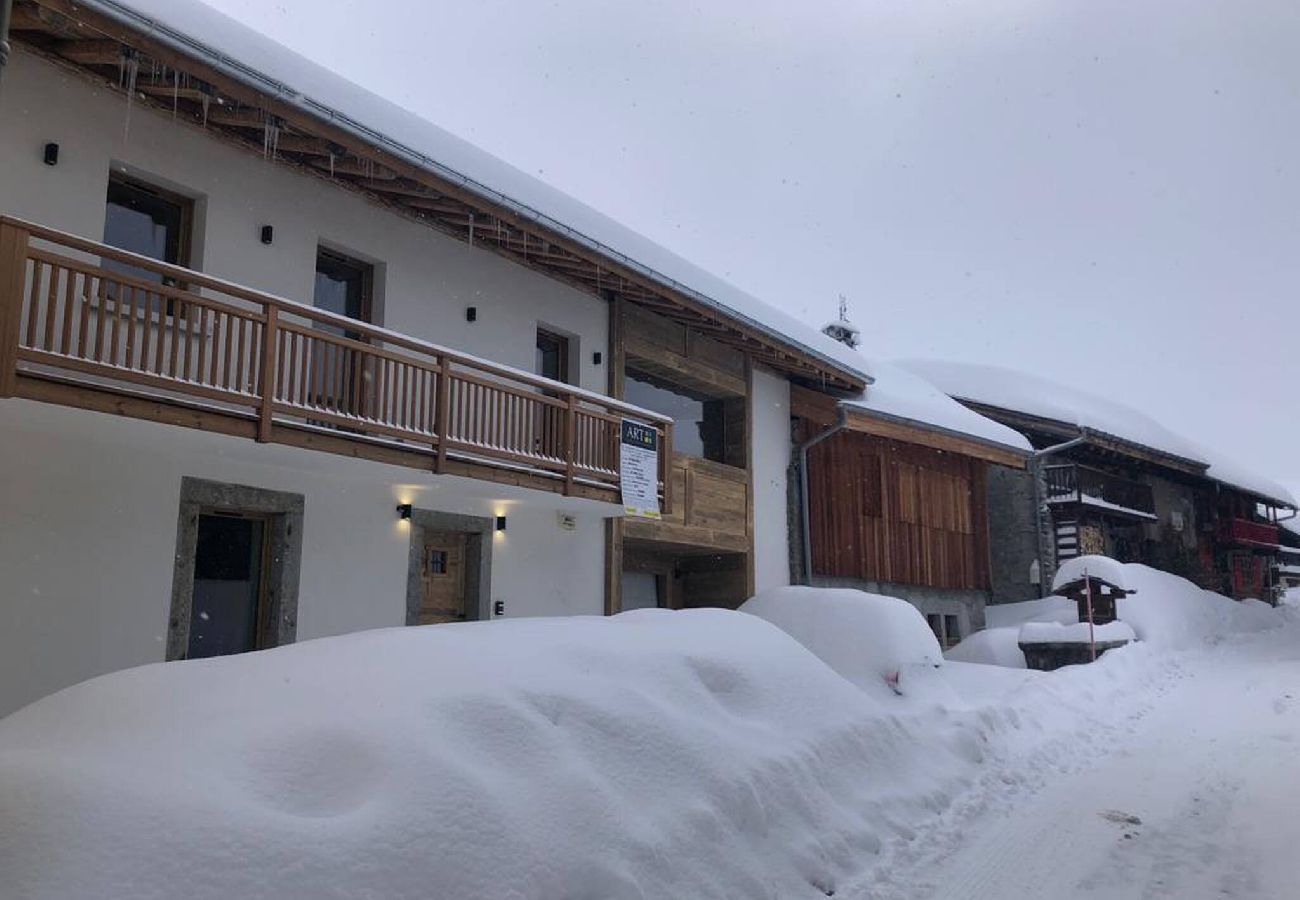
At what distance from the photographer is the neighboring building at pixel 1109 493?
24188 mm

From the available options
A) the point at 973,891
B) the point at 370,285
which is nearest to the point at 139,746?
the point at 973,891

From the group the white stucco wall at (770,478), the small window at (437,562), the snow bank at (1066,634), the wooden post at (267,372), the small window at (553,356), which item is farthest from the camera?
the snow bank at (1066,634)

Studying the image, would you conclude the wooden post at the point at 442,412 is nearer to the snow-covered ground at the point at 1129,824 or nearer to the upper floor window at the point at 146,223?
the upper floor window at the point at 146,223

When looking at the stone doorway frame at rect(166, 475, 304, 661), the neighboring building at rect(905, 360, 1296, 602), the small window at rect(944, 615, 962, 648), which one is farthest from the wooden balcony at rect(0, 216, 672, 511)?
the neighboring building at rect(905, 360, 1296, 602)

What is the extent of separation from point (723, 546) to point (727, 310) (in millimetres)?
3641

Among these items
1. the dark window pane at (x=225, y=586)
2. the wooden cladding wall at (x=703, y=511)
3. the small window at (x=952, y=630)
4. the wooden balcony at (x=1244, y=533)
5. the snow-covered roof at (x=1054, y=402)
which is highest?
the snow-covered roof at (x=1054, y=402)

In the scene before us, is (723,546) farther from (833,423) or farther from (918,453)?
(918,453)

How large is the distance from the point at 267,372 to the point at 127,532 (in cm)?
175

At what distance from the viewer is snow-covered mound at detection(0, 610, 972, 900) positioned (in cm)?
320

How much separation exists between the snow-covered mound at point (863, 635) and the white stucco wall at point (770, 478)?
3940mm

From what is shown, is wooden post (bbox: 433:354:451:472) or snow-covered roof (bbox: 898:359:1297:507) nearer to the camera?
wooden post (bbox: 433:354:451:472)

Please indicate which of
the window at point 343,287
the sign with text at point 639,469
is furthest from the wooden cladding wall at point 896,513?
the window at point 343,287

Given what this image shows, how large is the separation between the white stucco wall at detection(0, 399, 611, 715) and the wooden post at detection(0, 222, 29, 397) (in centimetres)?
42

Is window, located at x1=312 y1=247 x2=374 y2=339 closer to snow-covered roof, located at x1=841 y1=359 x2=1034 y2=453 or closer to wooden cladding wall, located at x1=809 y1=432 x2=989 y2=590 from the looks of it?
snow-covered roof, located at x1=841 y1=359 x2=1034 y2=453
